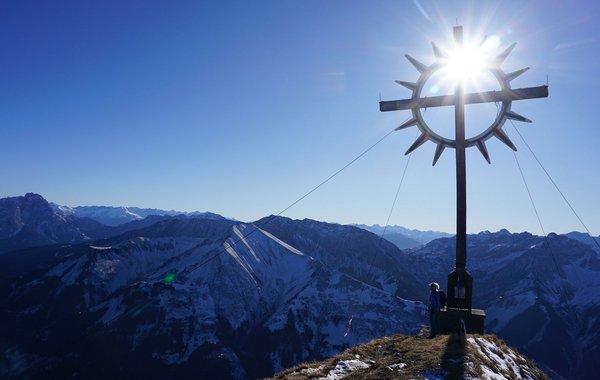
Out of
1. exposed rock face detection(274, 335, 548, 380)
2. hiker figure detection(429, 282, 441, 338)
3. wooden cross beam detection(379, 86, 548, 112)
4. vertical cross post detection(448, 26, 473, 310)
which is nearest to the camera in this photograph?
exposed rock face detection(274, 335, 548, 380)

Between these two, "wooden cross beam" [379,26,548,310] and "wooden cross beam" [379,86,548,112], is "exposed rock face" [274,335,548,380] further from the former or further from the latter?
"wooden cross beam" [379,86,548,112]

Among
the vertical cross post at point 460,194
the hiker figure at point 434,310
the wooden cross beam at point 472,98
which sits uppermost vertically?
the wooden cross beam at point 472,98

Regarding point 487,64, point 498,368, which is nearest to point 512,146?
point 487,64

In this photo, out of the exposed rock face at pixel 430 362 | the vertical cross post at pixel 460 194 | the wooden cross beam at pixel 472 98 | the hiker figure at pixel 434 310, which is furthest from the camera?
the vertical cross post at pixel 460 194


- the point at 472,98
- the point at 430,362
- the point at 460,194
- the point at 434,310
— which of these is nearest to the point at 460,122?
the point at 472,98

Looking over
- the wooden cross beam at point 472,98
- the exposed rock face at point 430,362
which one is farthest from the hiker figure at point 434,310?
the wooden cross beam at point 472,98

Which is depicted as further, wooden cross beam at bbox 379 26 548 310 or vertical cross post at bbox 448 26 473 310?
vertical cross post at bbox 448 26 473 310

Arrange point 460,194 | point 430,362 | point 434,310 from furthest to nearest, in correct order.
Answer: point 460,194, point 434,310, point 430,362

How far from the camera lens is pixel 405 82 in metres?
27.2

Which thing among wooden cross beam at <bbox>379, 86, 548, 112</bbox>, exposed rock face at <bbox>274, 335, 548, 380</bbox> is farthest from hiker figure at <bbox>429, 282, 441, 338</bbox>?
wooden cross beam at <bbox>379, 86, 548, 112</bbox>

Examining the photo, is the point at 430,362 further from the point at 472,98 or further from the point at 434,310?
the point at 472,98

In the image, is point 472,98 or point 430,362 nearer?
point 430,362

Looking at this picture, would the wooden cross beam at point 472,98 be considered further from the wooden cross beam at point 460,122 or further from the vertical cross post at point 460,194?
the vertical cross post at point 460,194

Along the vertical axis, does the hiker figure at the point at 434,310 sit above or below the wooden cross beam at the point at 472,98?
below
